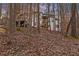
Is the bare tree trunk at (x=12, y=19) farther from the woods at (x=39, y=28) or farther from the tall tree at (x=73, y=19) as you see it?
the tall tree at (x=73, y=19)

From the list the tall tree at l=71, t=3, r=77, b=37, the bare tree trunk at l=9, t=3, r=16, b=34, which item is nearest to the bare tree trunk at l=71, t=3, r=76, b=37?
the tall tree at l=71, t=3, r=77, b=37

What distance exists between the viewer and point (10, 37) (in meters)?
2.32

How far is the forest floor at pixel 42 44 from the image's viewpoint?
2.32 m

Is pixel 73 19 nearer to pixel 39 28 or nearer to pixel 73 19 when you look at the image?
pixel 73 19

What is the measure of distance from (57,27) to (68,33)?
0.61 feet

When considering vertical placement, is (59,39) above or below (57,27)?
below

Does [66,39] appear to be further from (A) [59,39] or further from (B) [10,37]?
(B) [10,37]

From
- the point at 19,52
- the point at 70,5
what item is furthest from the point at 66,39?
the point at 19,52

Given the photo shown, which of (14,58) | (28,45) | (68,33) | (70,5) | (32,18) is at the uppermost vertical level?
(70,5)

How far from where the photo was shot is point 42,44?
234 centimetres

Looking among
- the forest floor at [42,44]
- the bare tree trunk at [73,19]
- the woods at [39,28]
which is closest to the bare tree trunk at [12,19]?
the woods at [39,28]

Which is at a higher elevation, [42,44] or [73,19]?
[73,19]

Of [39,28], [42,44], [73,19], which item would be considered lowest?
[42,44]

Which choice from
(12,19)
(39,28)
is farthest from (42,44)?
(12,19)
